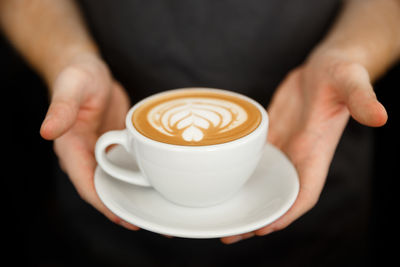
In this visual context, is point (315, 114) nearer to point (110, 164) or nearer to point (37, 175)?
point (110, 164)

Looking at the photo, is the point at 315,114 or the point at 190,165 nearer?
the point at 190,165

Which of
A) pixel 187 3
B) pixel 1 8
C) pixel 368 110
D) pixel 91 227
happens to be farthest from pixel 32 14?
pixel 368 110

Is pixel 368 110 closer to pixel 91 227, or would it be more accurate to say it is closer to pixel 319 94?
pixel 319 94

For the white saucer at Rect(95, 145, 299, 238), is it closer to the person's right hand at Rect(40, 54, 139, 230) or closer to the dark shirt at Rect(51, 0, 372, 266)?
the person's right hand at Rect(40, 54, 139, 230)

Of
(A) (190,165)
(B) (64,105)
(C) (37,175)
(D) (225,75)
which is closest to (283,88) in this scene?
(D) (225,75)

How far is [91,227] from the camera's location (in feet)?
4.36

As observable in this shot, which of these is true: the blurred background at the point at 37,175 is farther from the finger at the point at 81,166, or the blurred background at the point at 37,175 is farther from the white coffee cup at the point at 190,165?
the white coffee cup at the point at 190,165

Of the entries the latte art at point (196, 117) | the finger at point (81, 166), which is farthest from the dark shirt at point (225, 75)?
the finger at point (81, 166)

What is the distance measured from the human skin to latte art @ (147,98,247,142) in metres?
0.20

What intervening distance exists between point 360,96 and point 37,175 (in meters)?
1.58

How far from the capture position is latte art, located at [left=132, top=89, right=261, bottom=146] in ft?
2.58

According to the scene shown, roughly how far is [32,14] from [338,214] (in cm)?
131

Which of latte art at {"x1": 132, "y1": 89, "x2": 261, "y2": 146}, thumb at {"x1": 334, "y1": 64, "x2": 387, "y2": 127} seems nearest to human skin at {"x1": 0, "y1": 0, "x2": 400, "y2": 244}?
thumb at {"x1": 334, "y1": 64, "x2": 387, "y2": 127}

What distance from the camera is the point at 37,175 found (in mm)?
1826
